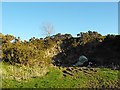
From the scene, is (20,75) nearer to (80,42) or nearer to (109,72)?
(109,72)

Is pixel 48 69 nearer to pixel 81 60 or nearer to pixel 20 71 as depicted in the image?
pixel 20 71

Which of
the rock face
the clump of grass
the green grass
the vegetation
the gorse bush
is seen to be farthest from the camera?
the gorse bush

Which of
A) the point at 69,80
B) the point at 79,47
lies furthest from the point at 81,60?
the point at 69,80

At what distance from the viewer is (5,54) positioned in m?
21.4

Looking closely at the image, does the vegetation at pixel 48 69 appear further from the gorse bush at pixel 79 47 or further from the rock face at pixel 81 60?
the rock face at pixel 81 60

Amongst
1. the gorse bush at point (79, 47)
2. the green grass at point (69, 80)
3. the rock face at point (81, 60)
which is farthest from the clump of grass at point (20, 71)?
the rock face at point (81, 60)

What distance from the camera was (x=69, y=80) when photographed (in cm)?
1952

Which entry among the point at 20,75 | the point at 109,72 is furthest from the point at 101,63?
the point at 20,75

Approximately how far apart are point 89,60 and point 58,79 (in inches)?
373

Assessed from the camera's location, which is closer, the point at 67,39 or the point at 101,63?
the point at 101,63

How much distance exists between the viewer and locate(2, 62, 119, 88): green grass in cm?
1811

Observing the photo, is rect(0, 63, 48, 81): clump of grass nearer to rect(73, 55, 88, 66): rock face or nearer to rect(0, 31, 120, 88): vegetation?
rect(0, 31, 120, 88): vegetation

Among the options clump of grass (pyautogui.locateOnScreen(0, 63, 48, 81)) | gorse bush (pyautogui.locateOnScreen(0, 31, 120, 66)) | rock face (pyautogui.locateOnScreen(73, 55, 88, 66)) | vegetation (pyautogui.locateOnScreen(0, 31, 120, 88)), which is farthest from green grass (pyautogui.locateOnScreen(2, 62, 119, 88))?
gorse bush (pyautogui.locateOnScreen(0, 31, 120, 66))

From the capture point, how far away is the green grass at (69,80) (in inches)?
713
